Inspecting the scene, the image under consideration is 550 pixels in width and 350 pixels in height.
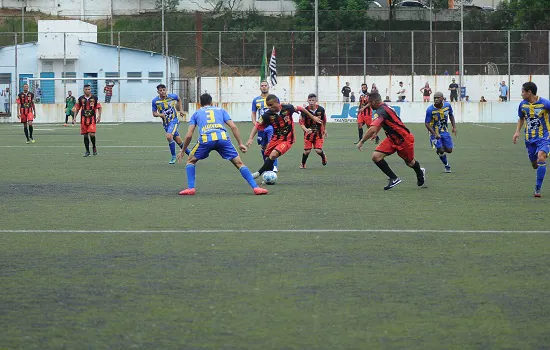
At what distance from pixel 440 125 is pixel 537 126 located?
215 inches

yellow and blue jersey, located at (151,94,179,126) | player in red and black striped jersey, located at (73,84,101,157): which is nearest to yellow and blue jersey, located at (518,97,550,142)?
yellow and blue jersey, located at (151,94,179,126)

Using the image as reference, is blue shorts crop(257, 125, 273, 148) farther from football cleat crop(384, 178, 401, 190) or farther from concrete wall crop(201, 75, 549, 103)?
concrete wall crop(201, 75, 549, 103)

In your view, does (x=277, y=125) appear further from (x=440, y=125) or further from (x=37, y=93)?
(x=37, y=93)

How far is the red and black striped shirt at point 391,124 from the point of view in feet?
51.5

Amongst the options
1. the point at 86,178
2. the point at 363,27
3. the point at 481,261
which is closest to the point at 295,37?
the point at 363,27

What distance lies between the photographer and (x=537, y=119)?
47.7ft

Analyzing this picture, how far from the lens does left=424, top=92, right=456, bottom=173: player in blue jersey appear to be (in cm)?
1956

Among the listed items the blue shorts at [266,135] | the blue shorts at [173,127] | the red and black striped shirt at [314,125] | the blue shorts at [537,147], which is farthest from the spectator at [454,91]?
the blue shorts at [537,147]

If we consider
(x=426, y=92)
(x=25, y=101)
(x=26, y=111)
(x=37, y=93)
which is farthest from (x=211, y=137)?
(x=426, y=92)

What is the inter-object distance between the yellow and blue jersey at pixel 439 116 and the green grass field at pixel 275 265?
289 centimetres

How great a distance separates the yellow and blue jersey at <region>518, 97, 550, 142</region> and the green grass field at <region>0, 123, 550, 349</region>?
983 mm

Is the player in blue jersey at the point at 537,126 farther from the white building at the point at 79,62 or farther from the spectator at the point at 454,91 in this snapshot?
the white building at the point at 79,62

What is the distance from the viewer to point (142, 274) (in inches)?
318

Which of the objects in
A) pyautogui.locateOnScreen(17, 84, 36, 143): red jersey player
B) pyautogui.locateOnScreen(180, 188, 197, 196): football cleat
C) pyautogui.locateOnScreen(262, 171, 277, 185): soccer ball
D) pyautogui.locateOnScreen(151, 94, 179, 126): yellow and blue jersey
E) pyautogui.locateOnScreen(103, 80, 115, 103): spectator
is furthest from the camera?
pyautogui.locateOnScreen(103, 80, 115, 103): spectator
